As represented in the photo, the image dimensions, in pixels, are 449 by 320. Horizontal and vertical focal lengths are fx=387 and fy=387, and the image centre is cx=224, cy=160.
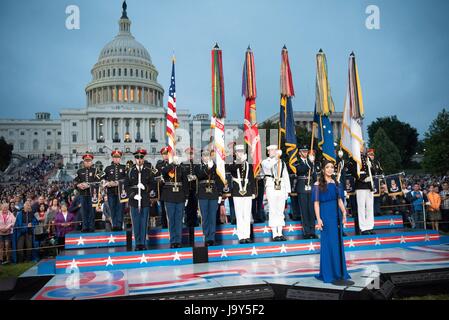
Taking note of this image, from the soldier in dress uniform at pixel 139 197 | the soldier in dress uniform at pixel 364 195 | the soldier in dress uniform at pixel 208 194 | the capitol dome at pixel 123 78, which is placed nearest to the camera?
the soldier in dress uniform at pixel 139 197

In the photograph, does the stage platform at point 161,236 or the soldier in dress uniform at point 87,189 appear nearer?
the stage platform at point 161,236

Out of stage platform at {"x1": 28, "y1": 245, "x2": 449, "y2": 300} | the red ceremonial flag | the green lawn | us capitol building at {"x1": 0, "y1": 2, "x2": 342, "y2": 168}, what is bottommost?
the green lawn

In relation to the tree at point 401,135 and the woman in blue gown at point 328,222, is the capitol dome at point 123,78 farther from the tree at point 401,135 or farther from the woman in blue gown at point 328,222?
the woman in blue gown at point 328,222

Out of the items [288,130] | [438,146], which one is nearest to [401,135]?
[438,146]

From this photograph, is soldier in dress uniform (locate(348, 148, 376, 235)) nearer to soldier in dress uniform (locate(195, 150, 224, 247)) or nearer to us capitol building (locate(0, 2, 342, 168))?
soldier in dress uniform (locate(195, 150, 224, 247))

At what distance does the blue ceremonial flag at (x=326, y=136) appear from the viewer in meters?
8.32

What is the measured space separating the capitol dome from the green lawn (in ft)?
257

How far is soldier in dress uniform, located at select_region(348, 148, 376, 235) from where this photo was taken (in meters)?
9.14

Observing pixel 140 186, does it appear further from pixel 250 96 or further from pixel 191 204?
pixel 250 96

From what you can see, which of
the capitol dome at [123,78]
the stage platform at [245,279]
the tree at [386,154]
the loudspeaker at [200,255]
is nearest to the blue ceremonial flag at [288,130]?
the stage platform at [245,279]

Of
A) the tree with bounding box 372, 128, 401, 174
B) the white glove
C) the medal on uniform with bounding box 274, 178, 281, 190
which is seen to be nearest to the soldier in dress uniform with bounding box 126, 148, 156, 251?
the white glove

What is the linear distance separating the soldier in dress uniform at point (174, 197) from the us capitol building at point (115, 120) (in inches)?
2577

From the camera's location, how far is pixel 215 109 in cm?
906
